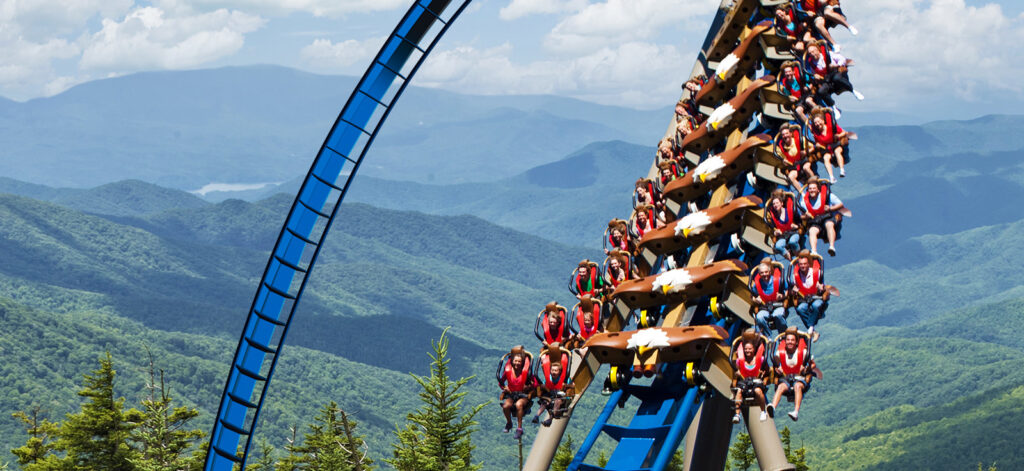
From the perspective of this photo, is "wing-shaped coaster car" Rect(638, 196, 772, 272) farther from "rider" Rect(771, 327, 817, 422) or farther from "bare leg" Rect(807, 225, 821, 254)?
"rider" Rect(771, 327, 817, 422)

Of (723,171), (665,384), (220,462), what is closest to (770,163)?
(723,171)

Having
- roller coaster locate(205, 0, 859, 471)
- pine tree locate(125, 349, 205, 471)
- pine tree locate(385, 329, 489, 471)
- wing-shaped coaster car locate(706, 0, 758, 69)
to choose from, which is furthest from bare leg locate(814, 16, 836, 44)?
pine tree locate(125, 349, 205, 471)

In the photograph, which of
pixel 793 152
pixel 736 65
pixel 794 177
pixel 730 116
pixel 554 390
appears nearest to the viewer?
pixel 554 390

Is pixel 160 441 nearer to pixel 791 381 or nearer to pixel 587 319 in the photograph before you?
pixel 587 319

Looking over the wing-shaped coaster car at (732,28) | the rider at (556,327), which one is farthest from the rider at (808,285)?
the wing-shaped coaster car at (732,28)

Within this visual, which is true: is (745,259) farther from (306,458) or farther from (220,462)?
(306,458)

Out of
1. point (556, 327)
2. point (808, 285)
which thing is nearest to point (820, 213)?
point (808, 285)
